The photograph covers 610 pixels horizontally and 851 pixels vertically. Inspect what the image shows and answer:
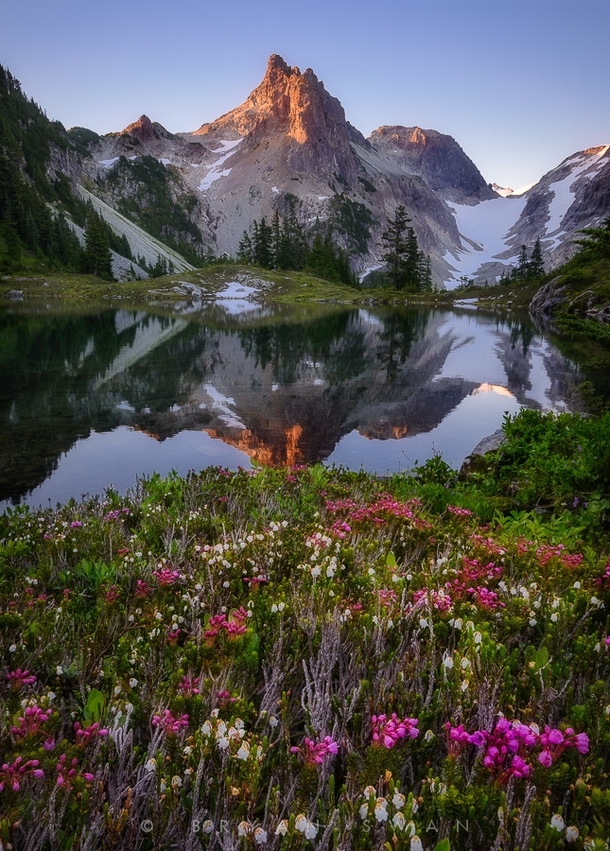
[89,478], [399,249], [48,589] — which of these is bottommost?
[89,478]

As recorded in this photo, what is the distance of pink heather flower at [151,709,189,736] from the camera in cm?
238

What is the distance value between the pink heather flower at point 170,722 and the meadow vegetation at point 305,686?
0.02 m

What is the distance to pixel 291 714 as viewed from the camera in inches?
123

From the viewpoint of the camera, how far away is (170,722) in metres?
2.42

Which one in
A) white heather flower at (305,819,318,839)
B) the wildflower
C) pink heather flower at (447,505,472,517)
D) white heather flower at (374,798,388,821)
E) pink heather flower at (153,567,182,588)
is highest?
the wildflower

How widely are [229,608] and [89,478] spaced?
8.34 m

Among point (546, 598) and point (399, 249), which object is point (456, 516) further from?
point (399, 249)

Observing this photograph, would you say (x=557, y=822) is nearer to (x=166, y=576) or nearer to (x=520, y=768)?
(x=520, y=768)

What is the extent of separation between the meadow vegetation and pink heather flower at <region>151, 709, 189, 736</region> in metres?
0.02

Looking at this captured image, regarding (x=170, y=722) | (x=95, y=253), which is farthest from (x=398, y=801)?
(x=95, y=253)

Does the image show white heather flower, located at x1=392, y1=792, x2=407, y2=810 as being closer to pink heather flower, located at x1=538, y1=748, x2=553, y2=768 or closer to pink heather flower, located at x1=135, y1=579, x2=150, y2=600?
pink heather flower, located at x1=538, y1=748, x2=553, y2=768

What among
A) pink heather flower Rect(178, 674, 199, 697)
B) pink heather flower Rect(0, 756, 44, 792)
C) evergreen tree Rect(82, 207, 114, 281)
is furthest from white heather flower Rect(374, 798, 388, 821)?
evergreen tree Rect(82, 207, 114, 281)

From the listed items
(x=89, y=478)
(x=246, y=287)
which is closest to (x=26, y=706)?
(x=89, y=478)

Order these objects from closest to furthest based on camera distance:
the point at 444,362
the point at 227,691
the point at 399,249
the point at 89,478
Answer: the point at 227,691 < the point at 89,478 < the point at 444,362 < the point at 399,249
